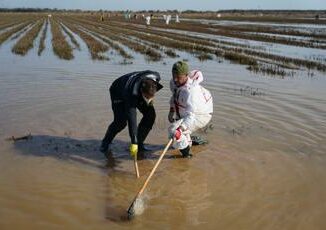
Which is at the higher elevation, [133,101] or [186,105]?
[133,101]

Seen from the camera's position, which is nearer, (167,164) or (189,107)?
(189,107)

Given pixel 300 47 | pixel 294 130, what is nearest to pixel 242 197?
pixel 294 130

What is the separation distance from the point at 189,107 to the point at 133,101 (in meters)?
0.77

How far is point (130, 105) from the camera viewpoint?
6.07m

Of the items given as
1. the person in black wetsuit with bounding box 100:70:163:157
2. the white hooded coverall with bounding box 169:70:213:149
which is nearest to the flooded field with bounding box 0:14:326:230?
the person in black wetsuit with bounding box 100:70:163:157

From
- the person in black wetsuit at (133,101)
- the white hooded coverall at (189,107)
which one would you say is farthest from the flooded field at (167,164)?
the white hooded coverall at (189,107)

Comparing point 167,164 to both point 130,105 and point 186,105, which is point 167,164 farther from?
point 130,105

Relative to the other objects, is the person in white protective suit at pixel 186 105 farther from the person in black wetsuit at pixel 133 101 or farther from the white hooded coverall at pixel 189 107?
the person in black wetsuit at pixel 133 101

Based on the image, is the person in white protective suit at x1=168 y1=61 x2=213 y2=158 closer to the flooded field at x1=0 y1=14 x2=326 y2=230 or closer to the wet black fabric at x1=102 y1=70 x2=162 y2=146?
the wet black fabric at x1=102 y1=70 x2=162 y2=146

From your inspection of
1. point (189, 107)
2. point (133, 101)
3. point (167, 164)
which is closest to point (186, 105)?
point (189, 107)

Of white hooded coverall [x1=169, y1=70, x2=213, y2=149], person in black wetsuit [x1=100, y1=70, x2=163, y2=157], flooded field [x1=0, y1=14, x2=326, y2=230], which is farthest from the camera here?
white hooded coverall [x1=169, y1=70, x2=213, y2=149]

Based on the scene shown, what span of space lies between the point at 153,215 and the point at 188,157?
80.4 inches

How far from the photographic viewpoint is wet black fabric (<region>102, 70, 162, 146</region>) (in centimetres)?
606

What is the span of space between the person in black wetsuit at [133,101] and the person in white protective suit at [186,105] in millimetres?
327
